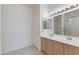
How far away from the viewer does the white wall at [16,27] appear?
398 centimetres

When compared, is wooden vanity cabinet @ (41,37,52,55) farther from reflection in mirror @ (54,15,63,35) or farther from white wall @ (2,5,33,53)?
white wall @ (2,5,33,53)

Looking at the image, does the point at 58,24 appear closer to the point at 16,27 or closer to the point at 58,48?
the point at 58,48

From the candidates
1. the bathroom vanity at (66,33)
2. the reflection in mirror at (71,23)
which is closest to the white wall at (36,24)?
the bathroom vanity at (66,33)

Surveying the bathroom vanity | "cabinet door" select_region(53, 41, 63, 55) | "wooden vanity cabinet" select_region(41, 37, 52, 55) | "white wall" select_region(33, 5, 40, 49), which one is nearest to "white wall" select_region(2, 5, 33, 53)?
"white wall" select_region(33, 5, 40, 49)

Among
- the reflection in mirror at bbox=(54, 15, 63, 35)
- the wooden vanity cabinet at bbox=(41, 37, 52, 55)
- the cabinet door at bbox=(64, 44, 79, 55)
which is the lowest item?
the wooden vanity cabinet at bbox=(41, 37, 52, 55)

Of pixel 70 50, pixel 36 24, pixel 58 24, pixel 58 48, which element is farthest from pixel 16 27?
pixel 70 50

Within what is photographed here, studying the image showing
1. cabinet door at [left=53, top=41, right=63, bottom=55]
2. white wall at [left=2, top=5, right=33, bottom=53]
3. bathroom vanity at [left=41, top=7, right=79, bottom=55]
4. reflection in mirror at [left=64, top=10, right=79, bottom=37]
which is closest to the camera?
bathroom vanity at [left=41, top=7, right=79, bottom=55]

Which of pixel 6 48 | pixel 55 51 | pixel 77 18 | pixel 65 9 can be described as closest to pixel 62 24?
pixel 65 9

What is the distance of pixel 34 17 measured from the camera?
5246mm

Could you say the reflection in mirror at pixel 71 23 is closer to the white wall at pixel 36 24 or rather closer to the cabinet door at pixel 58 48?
the cabinet door at pixel 58 48

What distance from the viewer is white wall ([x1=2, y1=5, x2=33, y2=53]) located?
3.98 metres

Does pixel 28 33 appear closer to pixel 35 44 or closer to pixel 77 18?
pixel 35 44

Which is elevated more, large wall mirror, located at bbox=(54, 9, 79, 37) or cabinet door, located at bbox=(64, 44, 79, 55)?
large wall mirror, located at bbox=(54, 9, 79, 37)
